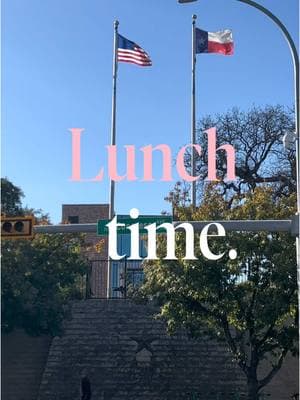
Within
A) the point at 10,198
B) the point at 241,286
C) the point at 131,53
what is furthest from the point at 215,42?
the point at 241,286

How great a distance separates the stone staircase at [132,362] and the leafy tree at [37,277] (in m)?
1.59

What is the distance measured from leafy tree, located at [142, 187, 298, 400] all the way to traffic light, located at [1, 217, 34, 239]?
21.2ft

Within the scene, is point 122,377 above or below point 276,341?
below

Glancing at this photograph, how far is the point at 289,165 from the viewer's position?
125 feet

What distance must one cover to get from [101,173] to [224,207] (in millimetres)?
4564

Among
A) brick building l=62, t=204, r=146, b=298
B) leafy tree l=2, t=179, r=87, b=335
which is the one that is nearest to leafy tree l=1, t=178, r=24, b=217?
leafy tree l=2, t=179, r=87, b=335

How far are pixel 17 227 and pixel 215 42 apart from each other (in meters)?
18.1

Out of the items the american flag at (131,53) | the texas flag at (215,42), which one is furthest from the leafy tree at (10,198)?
the texas flag at (215,42)

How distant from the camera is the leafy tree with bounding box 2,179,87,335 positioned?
2483 centimetres

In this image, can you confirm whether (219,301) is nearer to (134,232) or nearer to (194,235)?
(194,235)

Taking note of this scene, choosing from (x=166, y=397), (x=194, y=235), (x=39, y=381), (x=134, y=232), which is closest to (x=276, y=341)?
(x=194, y=235)

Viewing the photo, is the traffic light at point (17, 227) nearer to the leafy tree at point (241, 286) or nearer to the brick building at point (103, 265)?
the brick building at point (103, 265)

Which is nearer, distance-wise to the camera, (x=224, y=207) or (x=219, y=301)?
(x=219, y=301)

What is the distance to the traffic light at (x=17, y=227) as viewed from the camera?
15711 millimetres
